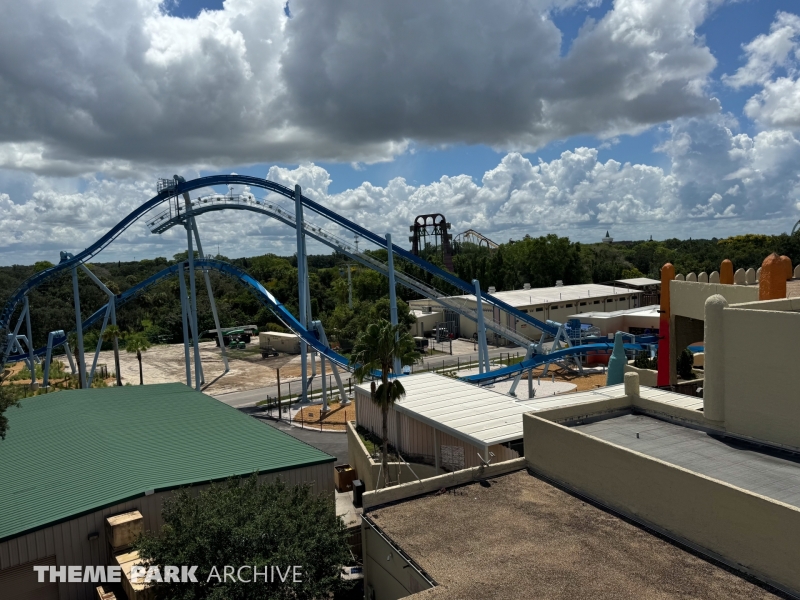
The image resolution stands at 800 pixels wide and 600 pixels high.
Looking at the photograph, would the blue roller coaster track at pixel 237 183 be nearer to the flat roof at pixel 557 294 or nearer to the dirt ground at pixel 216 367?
the dirt ground at pixel 216 367

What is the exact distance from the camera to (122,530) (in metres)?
14.0

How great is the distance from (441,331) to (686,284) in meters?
43.0

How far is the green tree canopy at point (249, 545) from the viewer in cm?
1084

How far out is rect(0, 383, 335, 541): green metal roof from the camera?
15.1 meters

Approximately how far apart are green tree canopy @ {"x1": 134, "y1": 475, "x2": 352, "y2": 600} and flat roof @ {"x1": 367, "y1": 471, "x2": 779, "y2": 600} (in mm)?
1746

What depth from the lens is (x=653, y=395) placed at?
19.4 meters

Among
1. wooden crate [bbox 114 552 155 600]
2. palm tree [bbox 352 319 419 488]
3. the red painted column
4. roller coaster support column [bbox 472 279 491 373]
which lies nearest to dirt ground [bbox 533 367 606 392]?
roller coaster support column [bbox 472 279 491 373]

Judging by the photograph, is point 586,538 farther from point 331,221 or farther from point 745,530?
point 331,221

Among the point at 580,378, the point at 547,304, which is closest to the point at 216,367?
the point at 580,378

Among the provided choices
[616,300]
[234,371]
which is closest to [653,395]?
[234,371]

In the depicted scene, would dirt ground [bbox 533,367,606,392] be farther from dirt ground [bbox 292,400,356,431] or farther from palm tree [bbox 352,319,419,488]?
palm tree [bbox 352,319,419,488]

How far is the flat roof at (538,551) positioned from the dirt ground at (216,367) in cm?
3228

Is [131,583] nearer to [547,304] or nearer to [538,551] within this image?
[538,551]

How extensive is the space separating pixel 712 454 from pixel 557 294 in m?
54.0
